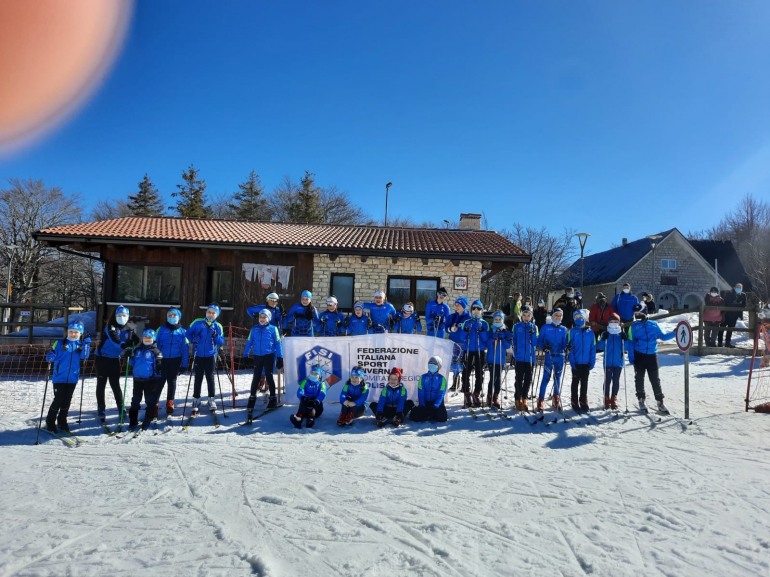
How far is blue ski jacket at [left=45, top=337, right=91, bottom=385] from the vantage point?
20.9ft

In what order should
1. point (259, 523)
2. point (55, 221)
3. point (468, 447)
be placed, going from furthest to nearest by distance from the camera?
point (55, 221) < point (468, 447) < point (259, 523)

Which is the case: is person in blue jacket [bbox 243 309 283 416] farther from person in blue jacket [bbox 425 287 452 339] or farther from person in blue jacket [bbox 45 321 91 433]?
person in blue jacket [bbox 425 287 452 339]

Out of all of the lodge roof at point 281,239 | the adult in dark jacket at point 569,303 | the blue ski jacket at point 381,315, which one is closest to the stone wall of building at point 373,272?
the lodge roof at point 281,239

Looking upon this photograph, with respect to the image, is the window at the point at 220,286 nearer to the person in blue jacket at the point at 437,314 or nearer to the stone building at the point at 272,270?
the stone building at the point at 272,270

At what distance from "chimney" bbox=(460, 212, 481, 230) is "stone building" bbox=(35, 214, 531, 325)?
4.00 m

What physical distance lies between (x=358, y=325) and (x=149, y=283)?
8.41m

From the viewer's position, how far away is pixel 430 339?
8156mm

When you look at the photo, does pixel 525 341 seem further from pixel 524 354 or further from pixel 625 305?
pixel 625 305

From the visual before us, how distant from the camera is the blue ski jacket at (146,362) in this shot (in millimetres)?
6723

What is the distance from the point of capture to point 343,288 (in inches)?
559

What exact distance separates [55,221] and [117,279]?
67.8ft

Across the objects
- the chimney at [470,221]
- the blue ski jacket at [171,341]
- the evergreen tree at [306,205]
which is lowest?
the blue ski jacket at [171,341]

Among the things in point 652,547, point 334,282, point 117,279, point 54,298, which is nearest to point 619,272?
point 334,282

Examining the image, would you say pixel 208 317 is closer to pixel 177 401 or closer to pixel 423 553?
pixel 177 401
